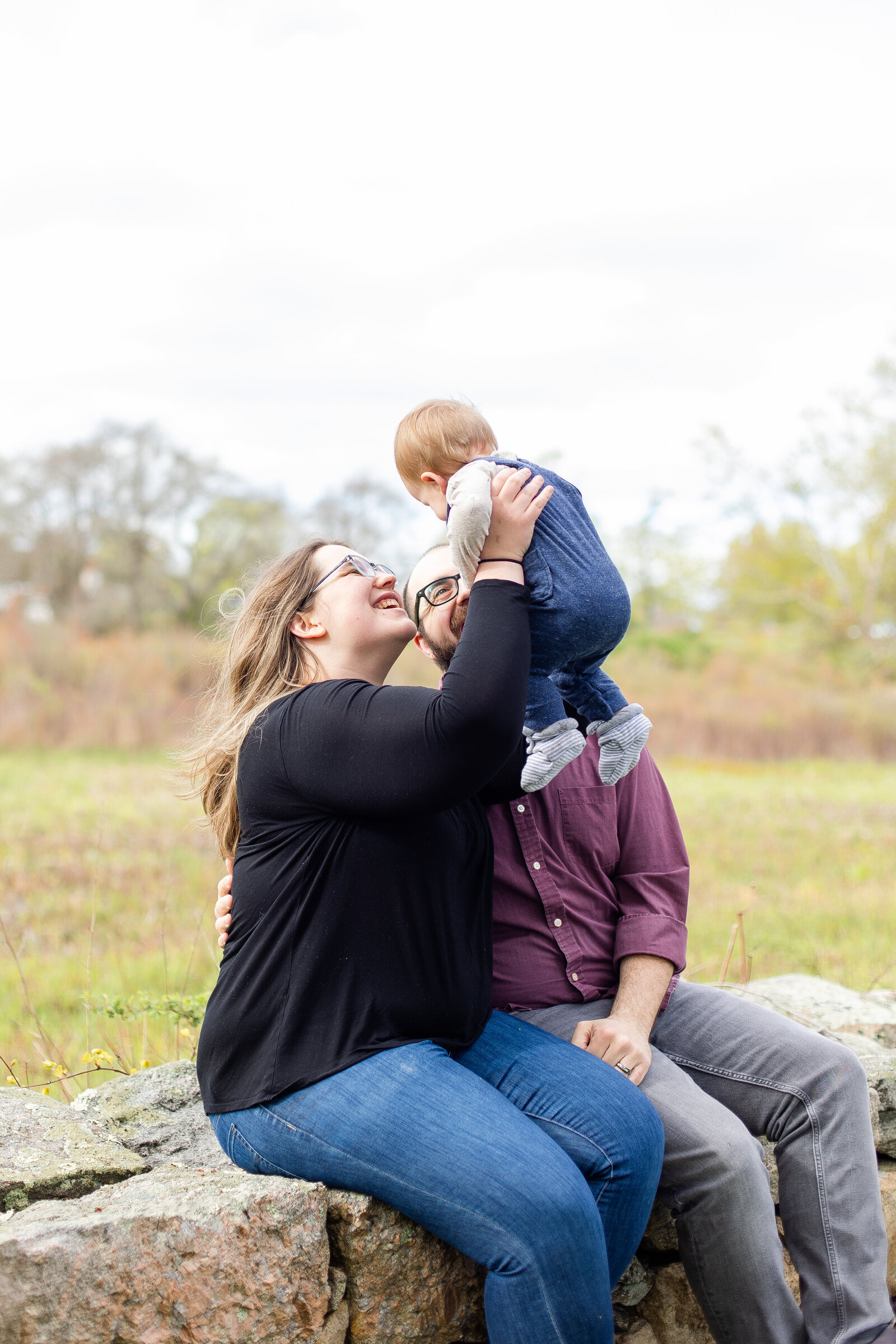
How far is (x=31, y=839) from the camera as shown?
9.12 m

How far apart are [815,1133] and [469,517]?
1465 mm

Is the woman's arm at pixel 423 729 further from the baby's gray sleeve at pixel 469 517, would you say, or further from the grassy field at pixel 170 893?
the grassy field at pixel 170 893

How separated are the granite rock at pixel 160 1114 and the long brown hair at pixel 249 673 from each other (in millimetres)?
608

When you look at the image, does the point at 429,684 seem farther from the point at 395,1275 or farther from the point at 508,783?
the point at 395,1275

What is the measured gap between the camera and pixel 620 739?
246 cm

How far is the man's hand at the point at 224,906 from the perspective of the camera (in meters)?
2.36

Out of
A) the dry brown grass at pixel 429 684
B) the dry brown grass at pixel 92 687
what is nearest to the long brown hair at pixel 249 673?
the dry brown grass at pixel 429 684

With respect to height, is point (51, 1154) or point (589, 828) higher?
point (589, 828)

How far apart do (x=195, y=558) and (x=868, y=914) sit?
21.6 m

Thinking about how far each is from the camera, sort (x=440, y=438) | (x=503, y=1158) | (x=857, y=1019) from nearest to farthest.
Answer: (x=503, y=1158) < (x=440, y=438) < (x=857, y=1019)

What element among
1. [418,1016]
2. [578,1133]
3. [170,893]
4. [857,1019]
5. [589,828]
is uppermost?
[589,828]

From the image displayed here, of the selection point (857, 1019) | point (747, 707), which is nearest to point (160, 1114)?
point (857, 1019)

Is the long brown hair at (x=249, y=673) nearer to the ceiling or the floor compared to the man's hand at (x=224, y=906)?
nearer to the ceiling

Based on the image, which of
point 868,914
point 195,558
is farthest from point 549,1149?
point 195,558
